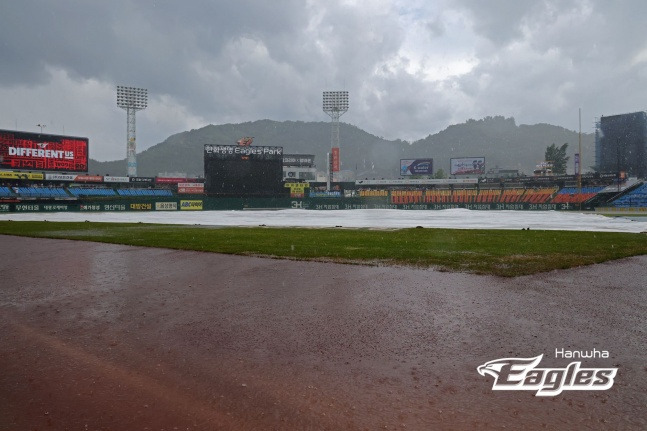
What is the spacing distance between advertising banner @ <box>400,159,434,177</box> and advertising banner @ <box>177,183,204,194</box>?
4905 centimetres

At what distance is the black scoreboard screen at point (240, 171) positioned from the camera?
215ft

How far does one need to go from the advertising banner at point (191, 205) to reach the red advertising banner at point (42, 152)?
1689 centimetres

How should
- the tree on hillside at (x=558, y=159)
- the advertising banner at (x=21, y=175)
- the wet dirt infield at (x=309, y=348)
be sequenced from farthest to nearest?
the tree on hillside at (x=558, y=159) < the advertising banner at (x=21, y=175) < the wet dirt infield at (x=309, y=348)

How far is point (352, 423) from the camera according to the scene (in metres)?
3.34

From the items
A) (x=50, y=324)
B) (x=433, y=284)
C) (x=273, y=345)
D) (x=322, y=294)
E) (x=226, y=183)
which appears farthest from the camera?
(x=226, y=183)

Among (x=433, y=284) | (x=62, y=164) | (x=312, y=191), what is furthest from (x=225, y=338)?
(x=312, y=191)

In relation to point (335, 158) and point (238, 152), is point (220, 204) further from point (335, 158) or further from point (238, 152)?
point (335, 158)

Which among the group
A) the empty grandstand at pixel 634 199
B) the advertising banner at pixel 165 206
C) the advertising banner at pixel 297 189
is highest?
the advertising banner at pixel 297 189

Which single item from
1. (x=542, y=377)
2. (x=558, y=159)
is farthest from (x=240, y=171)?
(x=558, y=159)

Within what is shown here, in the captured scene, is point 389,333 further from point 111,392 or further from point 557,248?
point 557,248

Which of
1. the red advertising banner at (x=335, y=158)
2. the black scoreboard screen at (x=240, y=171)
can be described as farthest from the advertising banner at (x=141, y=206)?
the red advertising banner at (x=335, y=158)

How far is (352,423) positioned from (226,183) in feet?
214

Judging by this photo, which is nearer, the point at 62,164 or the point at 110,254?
the point at 110,254

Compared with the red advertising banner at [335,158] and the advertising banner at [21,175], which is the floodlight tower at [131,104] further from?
→ the red advertising banner at [335,158]
